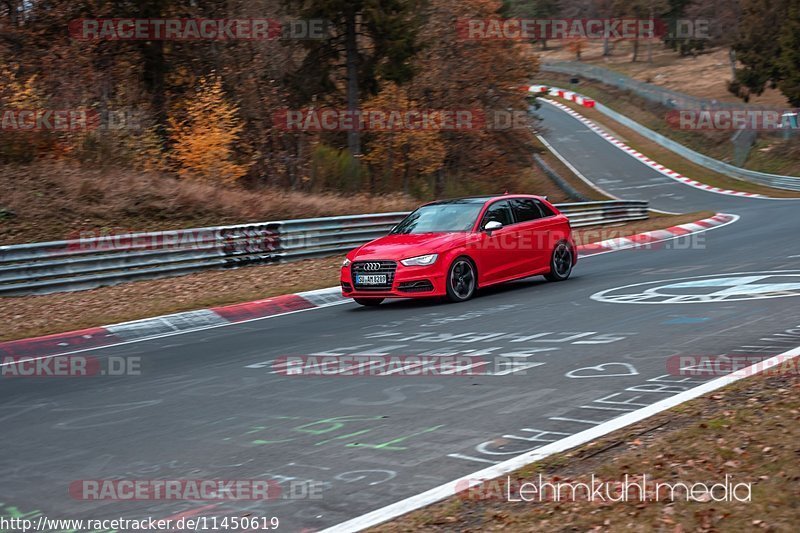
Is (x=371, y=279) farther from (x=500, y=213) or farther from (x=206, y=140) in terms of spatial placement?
(x=206, y=140)

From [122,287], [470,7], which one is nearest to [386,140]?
[470,7]

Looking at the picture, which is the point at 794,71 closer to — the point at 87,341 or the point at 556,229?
the point at 556,229

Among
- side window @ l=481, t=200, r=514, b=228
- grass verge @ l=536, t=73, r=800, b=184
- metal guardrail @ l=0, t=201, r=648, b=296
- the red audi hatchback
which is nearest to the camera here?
the red audi hatchback

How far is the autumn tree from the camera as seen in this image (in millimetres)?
26141

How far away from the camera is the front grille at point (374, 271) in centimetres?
1402

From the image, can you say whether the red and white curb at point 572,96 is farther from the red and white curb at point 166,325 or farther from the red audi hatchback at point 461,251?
the red and white curb at point 166,325

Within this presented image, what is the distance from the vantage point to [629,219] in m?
31.3

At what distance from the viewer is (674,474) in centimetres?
524

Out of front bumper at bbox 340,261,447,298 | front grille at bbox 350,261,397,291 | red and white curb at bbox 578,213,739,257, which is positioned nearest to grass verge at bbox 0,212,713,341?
front grille at bbox 350,261,397,291

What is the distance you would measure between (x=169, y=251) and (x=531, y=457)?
13.1 meters

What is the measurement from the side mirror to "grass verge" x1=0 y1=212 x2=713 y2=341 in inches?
139

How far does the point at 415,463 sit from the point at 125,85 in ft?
84.0

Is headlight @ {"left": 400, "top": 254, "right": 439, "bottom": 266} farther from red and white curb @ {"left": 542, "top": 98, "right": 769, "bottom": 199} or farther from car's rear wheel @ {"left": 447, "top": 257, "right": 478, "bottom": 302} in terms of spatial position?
red and white curb @ {"left": 542, "top": 98, "right": 769, "bottom": 199}

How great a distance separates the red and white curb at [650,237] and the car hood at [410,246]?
28.9 ft
